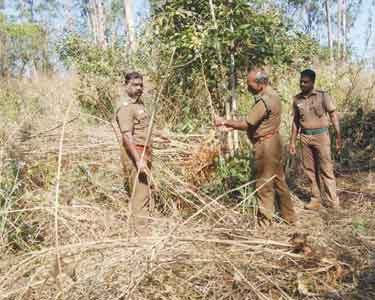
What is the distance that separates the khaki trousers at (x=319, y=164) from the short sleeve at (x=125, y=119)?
2027 mm

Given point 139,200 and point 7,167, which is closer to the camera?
point 139,200

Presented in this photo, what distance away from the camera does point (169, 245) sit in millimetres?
2615

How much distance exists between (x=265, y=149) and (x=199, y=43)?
1.35m

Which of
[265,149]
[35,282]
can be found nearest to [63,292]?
[35,282]

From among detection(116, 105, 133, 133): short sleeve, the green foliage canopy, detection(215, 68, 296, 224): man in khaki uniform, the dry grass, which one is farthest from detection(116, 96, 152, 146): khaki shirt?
the green foliage canopy

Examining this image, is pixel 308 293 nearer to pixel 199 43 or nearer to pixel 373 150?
pixel 199 43

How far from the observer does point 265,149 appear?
136 inches

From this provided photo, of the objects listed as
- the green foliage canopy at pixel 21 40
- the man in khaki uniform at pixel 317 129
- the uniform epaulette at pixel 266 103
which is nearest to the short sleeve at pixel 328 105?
the man in khaki uniform at pixel 317 129

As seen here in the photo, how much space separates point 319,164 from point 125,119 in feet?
7.37

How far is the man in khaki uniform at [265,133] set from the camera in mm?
3344

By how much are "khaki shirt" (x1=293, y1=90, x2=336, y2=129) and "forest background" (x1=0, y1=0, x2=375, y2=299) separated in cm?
57

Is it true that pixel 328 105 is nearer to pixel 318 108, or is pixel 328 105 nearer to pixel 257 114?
pixel 318 108

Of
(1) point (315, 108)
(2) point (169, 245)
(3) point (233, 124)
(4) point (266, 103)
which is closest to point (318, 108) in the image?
(1) point (315, 108)

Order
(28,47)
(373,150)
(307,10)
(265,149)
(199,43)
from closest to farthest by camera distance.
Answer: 1. (265,149)
2. (199,43)
3. (373,150)
4. (28,47)
5. (307,10)
